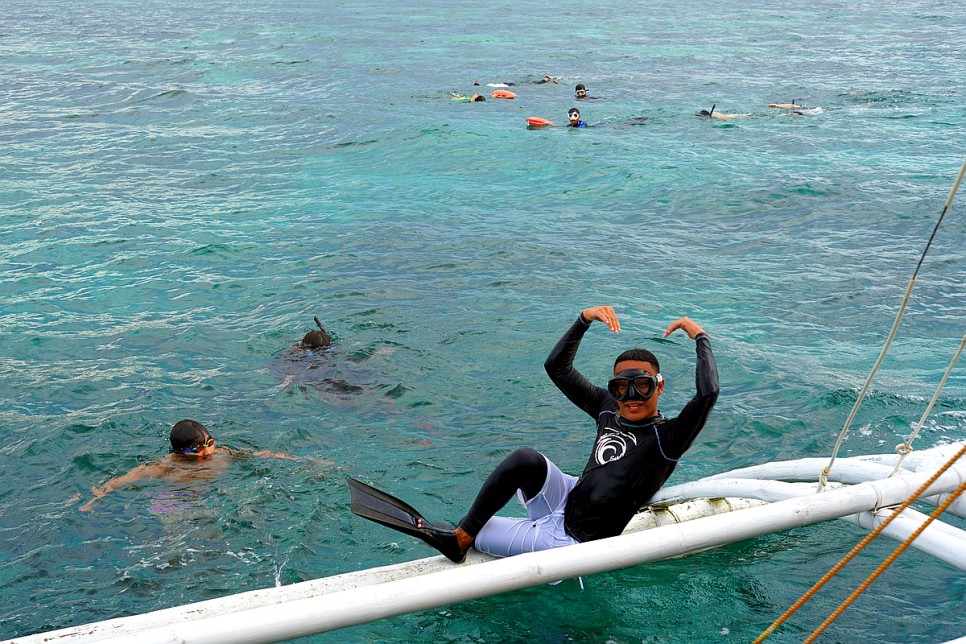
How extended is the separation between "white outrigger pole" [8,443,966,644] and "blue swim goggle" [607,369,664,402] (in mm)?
1085

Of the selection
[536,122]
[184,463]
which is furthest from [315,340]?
[536,122]

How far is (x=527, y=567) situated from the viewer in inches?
199

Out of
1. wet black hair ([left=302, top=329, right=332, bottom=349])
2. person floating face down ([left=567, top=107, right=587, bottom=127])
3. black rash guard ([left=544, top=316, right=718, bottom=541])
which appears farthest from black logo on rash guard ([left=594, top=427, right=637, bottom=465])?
person floating face down ([left=567, top=107, right=587, bottom=127])

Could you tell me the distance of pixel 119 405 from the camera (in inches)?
433

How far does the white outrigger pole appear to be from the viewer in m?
4.73

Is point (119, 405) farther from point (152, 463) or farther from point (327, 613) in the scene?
point (327, 613)

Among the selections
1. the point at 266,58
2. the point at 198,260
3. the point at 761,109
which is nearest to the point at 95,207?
the point at 198,260

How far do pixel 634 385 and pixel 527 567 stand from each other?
1.91 metres

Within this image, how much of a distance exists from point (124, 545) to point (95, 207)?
1299cm

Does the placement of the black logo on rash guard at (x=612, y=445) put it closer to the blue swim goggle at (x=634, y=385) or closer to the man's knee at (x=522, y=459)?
the blue swim goggle at (x=634, y=385)

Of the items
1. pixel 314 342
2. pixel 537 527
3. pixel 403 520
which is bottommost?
pixel 314 342

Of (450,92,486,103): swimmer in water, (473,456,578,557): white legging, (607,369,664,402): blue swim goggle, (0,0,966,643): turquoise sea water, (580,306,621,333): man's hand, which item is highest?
(580,306,621,333): man's hand

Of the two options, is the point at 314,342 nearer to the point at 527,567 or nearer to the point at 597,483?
the point at 597,483

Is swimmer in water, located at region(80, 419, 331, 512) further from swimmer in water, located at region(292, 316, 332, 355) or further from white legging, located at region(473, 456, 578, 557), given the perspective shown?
white legging, located at region(473, 456, 578, 557)
